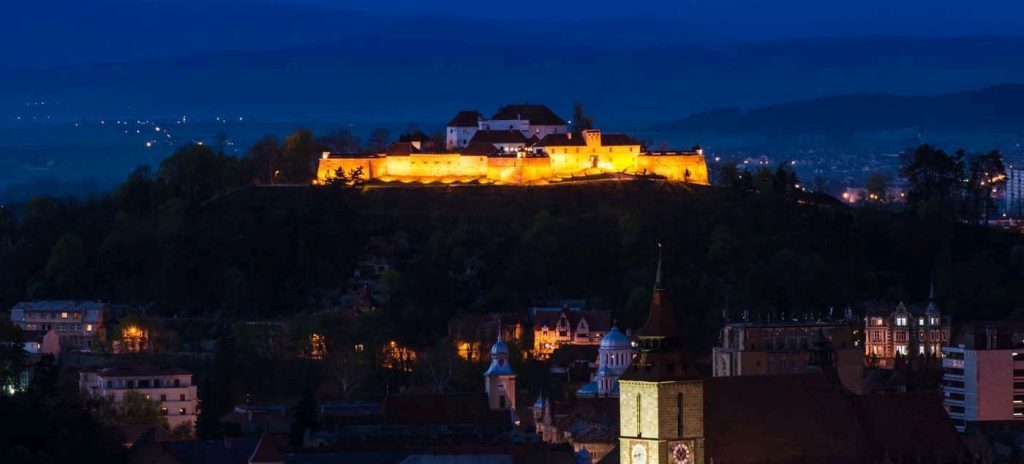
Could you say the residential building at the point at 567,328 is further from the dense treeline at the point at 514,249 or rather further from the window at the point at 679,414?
the window at the point at 679,414

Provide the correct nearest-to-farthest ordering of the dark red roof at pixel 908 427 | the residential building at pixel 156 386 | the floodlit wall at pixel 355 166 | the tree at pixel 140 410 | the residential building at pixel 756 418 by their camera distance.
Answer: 1. the residential building at pixel 756 418
2. the dark red roof at pixel 908 427
3. the tree at pixel 140 410
4. the residential building at pixel 156 386
5. the floodlit wall at pixel 355 166

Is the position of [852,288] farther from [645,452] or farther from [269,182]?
[645,452]

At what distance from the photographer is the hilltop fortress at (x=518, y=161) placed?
159 m

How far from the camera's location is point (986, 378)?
116625mm

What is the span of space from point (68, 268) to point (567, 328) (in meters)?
32.8

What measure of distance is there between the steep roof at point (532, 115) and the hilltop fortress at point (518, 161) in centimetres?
421

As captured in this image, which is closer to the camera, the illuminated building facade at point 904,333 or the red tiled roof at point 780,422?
the red tiled roof at point 780,422

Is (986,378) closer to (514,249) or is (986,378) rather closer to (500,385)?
(500,385)

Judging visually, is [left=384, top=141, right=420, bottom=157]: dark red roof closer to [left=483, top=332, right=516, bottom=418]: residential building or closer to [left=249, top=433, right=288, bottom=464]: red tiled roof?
[left=483, top=332, right=516, bottom=418]: residential building

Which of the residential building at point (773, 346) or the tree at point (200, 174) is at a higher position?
the tree at point (200, 174)

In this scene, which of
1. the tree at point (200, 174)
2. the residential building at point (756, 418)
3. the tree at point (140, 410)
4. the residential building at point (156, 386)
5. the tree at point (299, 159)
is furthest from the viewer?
the tree at point (299, 159)

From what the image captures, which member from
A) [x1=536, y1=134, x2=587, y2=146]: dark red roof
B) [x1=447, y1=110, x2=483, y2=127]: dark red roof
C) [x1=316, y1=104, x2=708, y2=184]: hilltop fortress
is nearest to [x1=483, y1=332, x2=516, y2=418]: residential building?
[x1=316, y1=104, x2=708, y2=184]: hilltop fortress

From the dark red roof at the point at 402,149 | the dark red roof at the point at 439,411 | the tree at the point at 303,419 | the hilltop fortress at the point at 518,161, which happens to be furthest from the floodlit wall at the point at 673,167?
the tree at the point at 303,419

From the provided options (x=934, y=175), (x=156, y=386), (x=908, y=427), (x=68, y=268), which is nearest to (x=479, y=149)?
(x=68, y=268)
